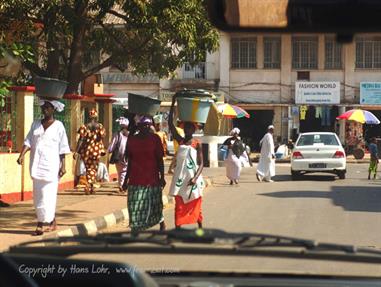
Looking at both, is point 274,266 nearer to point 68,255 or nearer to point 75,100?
point 68,255

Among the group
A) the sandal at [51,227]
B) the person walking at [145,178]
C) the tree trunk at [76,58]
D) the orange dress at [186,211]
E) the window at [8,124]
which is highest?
the tree trunk at [76,58]

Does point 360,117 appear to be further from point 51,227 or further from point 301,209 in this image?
point 51,227

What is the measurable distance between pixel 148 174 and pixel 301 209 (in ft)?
16.2

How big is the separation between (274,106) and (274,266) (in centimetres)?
3486

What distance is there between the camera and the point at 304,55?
127ft

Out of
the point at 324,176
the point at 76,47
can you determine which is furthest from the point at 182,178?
the point at 324,176

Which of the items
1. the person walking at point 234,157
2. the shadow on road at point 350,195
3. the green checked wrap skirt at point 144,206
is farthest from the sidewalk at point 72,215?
the person walking at point 234,157

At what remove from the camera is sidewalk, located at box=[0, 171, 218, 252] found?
9125 mm

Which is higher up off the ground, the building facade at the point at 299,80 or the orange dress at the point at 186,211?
the building facade at the point at 299,80

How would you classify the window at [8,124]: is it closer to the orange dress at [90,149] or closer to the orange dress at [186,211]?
the orange dress at [90,149]

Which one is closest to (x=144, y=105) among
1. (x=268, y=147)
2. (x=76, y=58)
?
(x=76, y=58)

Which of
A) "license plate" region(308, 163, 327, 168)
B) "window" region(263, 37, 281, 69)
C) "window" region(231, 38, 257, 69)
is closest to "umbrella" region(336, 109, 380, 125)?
"window" region(263, 37, 281, 69)

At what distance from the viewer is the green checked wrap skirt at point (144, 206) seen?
342 inches

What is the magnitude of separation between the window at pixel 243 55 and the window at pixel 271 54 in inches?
24.8
